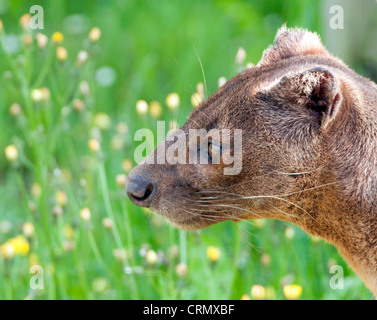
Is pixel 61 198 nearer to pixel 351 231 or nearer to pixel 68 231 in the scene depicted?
pixel 68 231

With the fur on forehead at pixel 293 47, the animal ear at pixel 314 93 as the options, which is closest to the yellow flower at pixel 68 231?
the fur on forehead at pixel 293 47

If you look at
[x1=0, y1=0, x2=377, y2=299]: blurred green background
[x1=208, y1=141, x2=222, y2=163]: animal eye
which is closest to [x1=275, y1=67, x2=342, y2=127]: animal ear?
[x1=208, y1=141, x2=222, y2=163]: animal eye

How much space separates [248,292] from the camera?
3854mm

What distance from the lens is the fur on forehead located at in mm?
3256

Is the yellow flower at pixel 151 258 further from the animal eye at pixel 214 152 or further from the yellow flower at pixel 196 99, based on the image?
the yellow flower at pixel 196 99

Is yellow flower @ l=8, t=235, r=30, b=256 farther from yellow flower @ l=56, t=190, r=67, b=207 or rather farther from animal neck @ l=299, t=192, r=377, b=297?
animal neck @ l=299, t=192, r=377, b=297

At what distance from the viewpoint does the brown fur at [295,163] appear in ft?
9.02

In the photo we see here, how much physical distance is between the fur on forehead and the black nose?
810 mm

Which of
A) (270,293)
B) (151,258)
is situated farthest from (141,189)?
(270,293)

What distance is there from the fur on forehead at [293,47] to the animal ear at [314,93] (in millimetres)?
497

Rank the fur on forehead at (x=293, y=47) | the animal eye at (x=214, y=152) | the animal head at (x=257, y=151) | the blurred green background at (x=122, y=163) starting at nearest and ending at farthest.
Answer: the animal head at (x=257, y=151)
the animal eye at (x=214, y=152)
the fur on forehead at (x=293, y=47)
the blurred green background at (x=122, y=163)

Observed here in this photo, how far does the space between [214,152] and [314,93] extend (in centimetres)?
50

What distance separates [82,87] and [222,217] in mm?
1351
